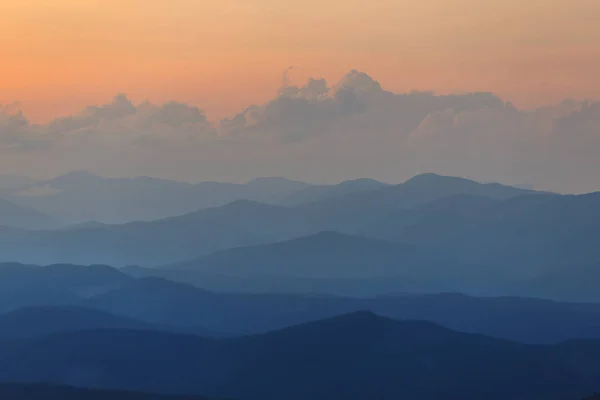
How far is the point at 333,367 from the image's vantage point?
186 metres

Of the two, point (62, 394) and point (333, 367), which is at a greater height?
point (333, 367)

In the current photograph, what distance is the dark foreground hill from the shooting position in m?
148

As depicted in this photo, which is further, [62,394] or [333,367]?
[333,367]

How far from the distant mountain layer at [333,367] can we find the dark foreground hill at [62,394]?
2474cm

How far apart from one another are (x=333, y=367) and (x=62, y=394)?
187 feet

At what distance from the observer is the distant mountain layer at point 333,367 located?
17262 cm

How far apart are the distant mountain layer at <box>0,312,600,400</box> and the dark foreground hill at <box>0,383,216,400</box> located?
24743 millimetres

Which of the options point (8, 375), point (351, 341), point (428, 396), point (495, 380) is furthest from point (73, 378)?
point (495, 380)

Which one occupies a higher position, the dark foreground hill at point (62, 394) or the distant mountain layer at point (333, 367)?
the distant mountain layer at point (333, 367)

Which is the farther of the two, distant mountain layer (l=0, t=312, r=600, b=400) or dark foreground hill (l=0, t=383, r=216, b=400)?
distant mountain layer (l=0, t=312, r=600, b=400)

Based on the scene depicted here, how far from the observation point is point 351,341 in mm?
197875

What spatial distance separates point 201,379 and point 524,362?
6227cm

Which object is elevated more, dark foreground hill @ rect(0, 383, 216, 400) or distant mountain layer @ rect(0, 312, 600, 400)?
distant mountain layer @ rect(0, 312, 600, 400)

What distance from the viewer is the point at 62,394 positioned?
151000 mm
